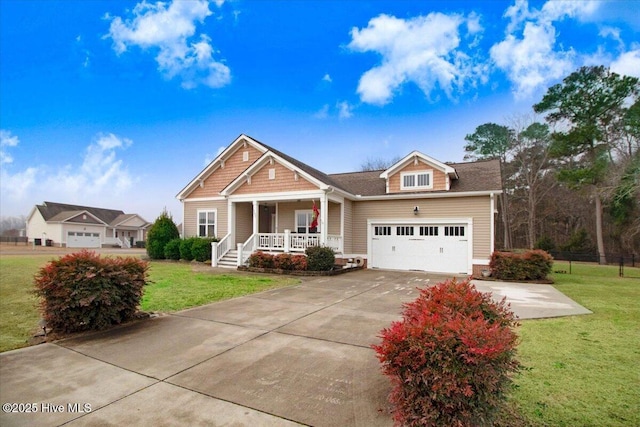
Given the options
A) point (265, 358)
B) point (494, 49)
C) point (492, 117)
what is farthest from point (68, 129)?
point (492, 117)

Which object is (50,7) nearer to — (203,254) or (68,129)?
(68,129)

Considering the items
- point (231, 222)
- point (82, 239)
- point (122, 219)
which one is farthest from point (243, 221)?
point (122, 219)

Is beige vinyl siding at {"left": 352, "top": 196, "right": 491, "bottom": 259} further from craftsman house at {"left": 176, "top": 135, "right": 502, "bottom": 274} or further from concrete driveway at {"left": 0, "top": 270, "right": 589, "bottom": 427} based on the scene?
concrete driveway at {"left": 0, "top": 270, "right": 589, "bottom": 427}

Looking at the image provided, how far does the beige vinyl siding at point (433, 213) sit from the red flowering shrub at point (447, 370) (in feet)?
43.5

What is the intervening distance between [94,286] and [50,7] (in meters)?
13.2

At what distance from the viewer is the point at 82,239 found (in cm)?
4341

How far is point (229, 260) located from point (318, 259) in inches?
219

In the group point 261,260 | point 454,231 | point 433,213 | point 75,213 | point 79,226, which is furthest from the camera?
point 79,226

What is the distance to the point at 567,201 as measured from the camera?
3166cm

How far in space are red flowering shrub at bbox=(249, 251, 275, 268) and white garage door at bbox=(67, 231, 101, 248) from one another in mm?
39261

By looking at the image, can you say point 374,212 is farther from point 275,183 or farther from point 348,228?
point 275,183

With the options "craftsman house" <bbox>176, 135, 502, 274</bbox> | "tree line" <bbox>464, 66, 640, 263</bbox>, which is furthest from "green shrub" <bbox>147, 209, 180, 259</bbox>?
"tree line" <bbox>464, 66, 640, 263</bbox>

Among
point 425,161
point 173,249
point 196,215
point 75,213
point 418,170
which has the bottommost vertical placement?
point 173,249

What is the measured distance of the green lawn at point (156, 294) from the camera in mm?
5867
